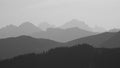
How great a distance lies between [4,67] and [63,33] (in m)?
123

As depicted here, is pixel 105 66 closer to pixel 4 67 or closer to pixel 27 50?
pixel 4 67

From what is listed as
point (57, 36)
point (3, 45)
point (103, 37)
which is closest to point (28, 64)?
point (3, 45)

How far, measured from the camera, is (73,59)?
4400 cm

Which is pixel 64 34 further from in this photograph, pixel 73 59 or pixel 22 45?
pixel 73 59

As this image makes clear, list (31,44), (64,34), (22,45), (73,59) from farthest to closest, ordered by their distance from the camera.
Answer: (64,34) → (31,44) → (22,45) → (73,59)

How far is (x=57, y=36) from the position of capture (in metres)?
168

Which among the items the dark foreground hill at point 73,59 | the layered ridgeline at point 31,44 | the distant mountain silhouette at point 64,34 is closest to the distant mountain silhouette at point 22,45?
the layered ridgeline at point 31,44

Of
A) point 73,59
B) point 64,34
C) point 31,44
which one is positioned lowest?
point 73,59

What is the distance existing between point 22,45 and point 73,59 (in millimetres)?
49732

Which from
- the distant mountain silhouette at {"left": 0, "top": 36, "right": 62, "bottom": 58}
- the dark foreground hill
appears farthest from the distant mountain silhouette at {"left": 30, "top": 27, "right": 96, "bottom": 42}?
the dark foreground hill

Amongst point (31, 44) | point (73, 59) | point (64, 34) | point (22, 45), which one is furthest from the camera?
point (64, 34)

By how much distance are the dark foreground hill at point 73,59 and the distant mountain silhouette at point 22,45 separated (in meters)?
35.3

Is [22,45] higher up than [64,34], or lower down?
lower down

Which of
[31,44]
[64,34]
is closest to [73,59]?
[31,44]
